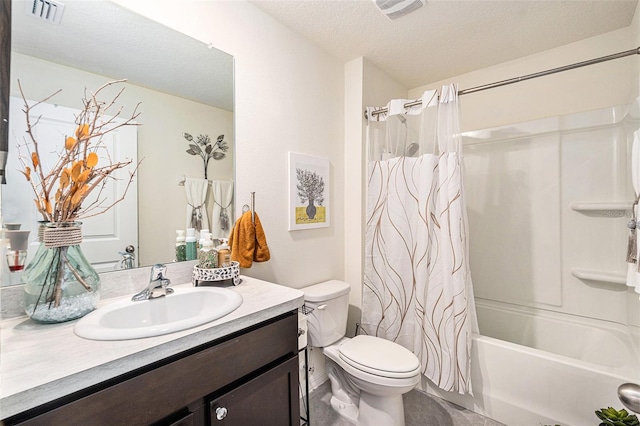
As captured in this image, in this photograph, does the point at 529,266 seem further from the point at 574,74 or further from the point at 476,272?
the point at 574,74

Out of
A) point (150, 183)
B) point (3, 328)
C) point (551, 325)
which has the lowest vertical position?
point (551, 325)

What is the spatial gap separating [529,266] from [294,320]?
1.91 metres

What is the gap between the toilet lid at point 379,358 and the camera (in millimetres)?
1410

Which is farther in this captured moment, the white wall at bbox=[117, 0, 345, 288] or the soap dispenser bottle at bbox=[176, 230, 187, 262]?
the white wall at bbox=[117, 0, 345, 288]

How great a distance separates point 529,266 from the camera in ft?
6.84

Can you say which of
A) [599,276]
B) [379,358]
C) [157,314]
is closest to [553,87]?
[599,276]

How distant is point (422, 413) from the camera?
172 centimetres

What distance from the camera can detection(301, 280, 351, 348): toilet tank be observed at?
5.59 feet

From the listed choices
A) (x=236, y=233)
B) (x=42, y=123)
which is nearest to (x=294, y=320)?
(x=236, y=233)

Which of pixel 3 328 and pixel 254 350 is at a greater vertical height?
pixel 3 328

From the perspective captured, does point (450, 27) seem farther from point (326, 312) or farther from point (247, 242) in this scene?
point (326, 312)

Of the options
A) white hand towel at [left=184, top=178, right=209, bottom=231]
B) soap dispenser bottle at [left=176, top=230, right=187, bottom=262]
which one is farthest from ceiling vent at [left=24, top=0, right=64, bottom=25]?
soap dispenser bottle at [left=176, top=230, right=187, bottom=262]

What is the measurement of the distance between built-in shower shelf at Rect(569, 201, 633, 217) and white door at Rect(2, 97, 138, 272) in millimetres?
2610

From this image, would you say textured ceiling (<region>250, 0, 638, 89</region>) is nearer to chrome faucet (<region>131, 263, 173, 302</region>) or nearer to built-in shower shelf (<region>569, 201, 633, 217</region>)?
built-in shower shelf (<region>569, 201, 633, 217</region>)
